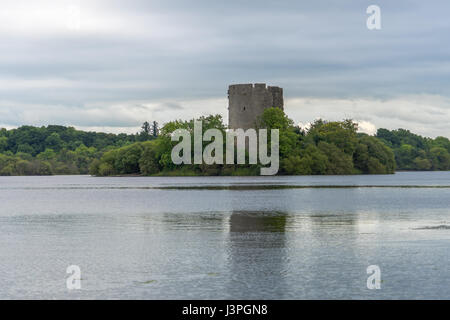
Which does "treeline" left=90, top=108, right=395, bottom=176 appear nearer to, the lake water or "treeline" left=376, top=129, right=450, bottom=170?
"treeline" left=376, top=129, right=450, bottom=170

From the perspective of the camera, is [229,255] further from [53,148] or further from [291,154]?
[53,148]

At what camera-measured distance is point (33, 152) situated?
6245 inches

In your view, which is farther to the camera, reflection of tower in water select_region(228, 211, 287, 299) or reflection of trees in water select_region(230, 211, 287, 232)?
reflection of trees in water select_region(230, 211, 287, 232)

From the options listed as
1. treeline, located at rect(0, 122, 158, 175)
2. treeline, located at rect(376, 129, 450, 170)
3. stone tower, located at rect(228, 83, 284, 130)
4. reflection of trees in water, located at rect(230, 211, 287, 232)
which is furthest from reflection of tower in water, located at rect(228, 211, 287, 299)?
treeline, located at rect(376, 129, 450, 170)

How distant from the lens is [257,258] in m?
14.4

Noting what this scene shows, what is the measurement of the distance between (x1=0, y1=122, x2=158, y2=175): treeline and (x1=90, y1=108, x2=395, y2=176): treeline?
27678 millimetres

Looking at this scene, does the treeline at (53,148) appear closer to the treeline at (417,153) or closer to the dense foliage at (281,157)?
the dense foliage at (281,157)

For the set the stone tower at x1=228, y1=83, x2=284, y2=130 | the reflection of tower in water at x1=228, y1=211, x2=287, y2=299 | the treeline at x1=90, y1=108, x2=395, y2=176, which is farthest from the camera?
the stone tower at x1=228, y1=83, x2=284, y2=130

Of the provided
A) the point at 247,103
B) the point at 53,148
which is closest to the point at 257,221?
the point at 247,103

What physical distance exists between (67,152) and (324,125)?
6549cm

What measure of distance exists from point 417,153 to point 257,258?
144103 millimetres

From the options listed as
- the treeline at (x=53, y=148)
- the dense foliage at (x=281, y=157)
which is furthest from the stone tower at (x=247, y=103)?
the treeline at (x=53, y=148)

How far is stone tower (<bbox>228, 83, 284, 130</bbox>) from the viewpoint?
104 meters
